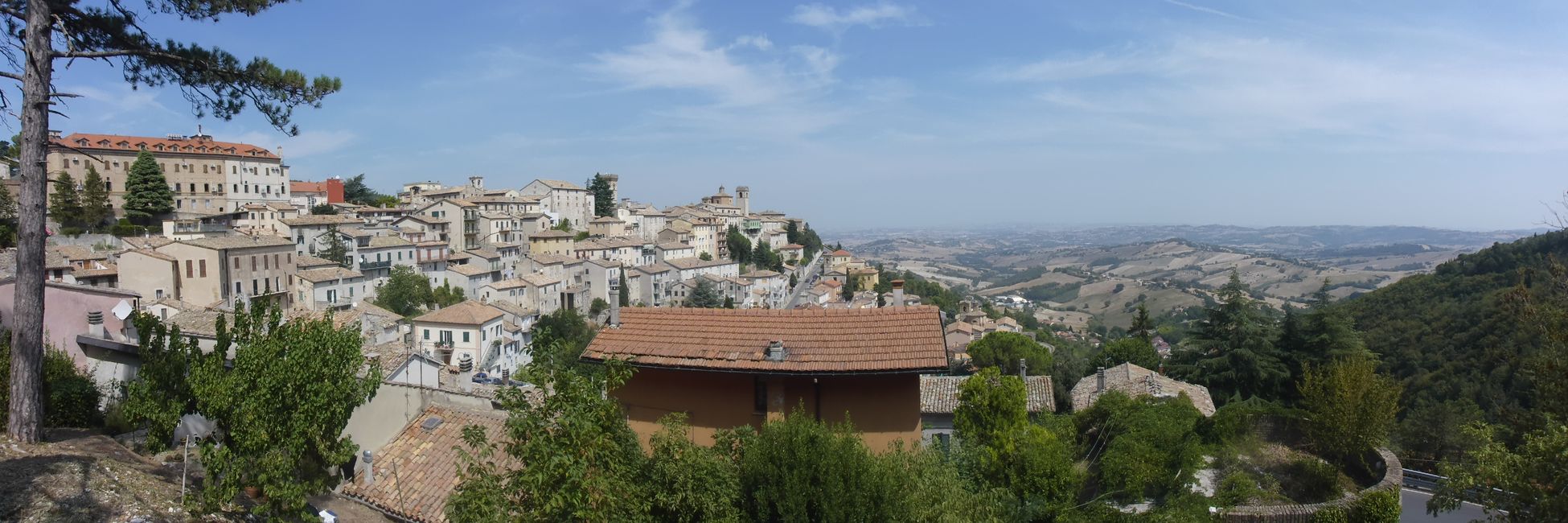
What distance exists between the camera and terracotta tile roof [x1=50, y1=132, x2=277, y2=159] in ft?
197

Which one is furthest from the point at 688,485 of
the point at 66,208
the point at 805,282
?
the point at 805,282

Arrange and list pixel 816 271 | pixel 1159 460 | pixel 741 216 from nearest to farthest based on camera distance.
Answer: pixel 1159 460 < pixel 816 271 < pixel 741 216

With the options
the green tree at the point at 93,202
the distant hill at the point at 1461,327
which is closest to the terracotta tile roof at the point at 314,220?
the green tree at the point at 93,202

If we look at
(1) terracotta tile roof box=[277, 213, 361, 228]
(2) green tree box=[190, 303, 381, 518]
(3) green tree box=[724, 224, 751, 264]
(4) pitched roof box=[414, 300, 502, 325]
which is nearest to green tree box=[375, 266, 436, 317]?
(4) pitched roof box=[414, 300, 502, 325]

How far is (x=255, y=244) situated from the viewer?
148 ft

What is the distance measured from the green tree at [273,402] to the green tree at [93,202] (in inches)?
2276

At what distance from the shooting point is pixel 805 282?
10000 cm

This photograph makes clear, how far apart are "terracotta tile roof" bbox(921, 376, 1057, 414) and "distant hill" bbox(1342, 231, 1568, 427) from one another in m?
12.4

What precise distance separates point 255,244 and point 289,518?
4490 cm

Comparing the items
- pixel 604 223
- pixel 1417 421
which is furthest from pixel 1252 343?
pixel 604 223

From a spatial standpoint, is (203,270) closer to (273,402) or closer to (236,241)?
(236,241)

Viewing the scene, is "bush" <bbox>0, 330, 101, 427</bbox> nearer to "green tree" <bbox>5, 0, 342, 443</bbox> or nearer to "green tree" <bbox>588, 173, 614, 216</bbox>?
"green tree" <bbox>5, 0, 342, 443</bbox>

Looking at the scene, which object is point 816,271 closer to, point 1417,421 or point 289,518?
point 1417,421

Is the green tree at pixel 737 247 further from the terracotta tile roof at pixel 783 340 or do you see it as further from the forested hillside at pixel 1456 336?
the terracotta tile roof at pixel 783 340
